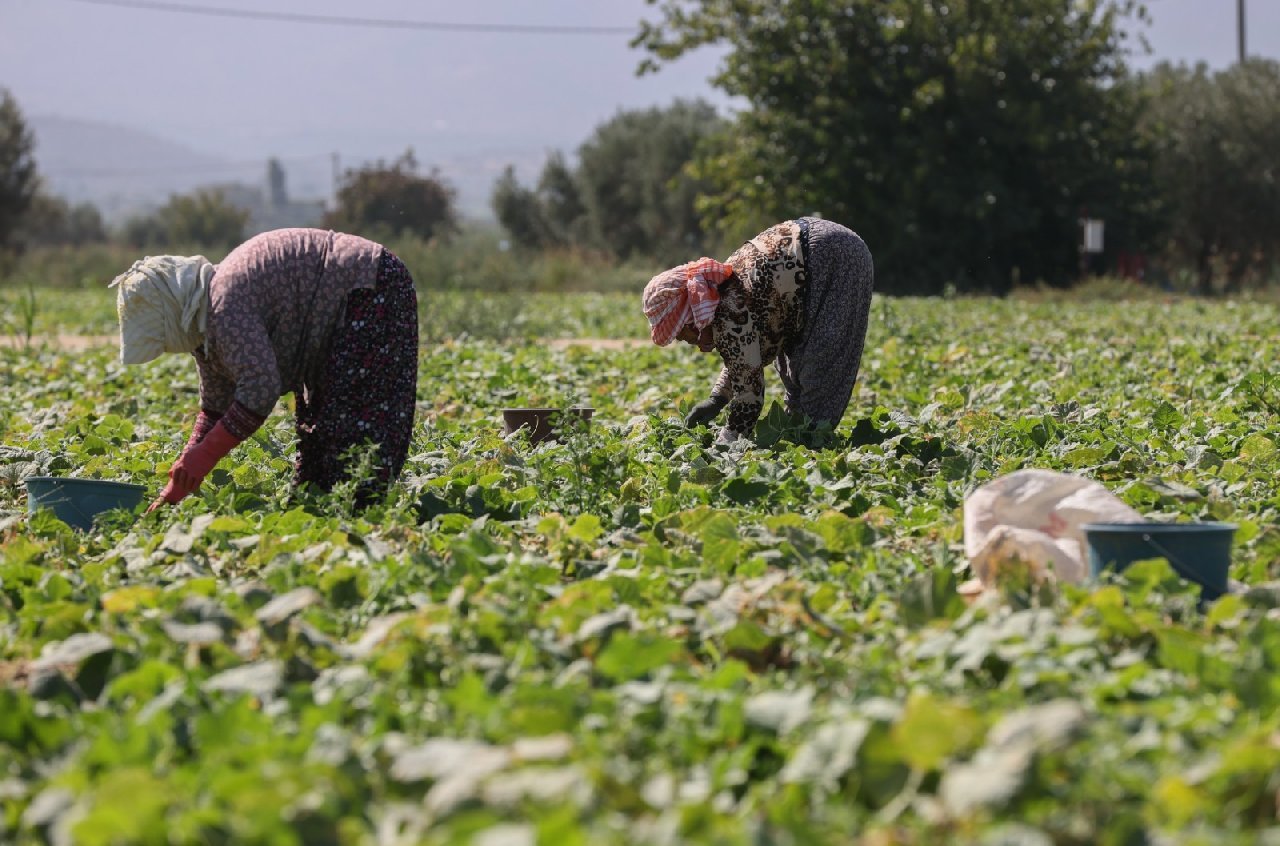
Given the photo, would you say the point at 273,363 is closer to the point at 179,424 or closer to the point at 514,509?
the point at 514,509

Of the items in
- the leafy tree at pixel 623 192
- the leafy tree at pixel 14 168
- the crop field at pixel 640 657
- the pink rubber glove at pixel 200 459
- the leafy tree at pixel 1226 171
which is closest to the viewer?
the crop field at pixel 640 657

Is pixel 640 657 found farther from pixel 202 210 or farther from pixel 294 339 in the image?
pixel 202 210

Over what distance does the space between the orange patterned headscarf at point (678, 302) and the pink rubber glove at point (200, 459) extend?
1735 millimetres

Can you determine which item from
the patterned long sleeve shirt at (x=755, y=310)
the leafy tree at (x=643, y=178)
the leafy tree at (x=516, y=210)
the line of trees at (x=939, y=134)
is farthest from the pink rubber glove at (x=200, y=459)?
the leafy tree at (x=516, y=210)

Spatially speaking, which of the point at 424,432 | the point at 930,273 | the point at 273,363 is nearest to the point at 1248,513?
the point at 273,363

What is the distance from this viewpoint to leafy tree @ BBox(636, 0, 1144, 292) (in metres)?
25.1

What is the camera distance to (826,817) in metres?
2.11

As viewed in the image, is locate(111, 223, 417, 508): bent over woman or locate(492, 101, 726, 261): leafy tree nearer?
locate(111, 223, 417, 508): bent over woman

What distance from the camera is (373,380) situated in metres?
4.64

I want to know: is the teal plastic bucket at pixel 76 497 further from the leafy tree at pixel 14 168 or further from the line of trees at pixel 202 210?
the leafy tree at pixel 14 168

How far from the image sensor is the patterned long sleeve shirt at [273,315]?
4277 millimetres

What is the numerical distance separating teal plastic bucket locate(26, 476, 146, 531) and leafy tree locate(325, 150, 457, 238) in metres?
45.4

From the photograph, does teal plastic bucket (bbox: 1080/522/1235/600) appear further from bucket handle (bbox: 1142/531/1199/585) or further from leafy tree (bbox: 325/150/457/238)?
leafy tree (bbox: 325/150/457/238)

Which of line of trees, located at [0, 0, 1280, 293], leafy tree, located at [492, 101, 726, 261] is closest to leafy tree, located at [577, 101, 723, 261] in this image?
leafy tree, located at [492, 101, 726, 261]
